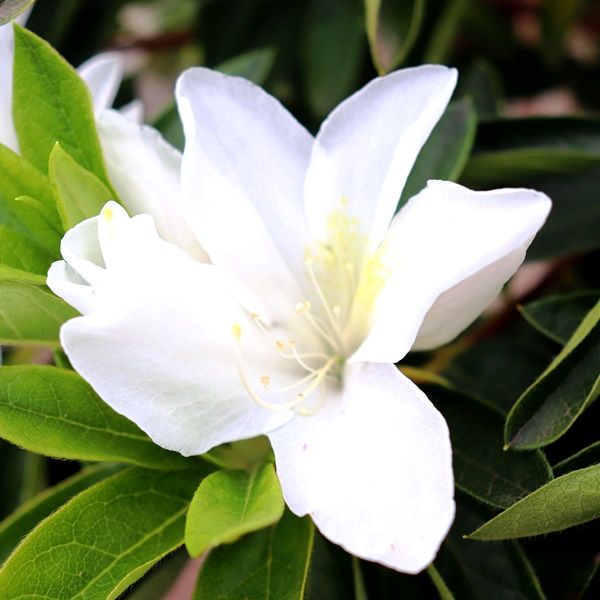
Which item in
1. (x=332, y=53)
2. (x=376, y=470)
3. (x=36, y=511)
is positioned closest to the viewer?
(x=376, y=470)

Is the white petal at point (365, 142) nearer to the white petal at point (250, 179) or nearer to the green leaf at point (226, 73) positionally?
the white petal at point (250, 179)

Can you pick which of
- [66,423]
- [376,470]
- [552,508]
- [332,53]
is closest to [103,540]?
[66,423]

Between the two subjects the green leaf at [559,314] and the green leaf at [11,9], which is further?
the green leaf at [559,314]

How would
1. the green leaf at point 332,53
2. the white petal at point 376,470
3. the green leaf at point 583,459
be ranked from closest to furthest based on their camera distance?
the white petal at point 376,470 → the green leaf at point 583,459 → the green leaf at point 332,53

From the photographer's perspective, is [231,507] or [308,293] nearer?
[231,507]

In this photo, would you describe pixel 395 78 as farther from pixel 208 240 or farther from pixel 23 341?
pixel 23 341

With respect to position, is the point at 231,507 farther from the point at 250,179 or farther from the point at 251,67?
Answer: the point at 251,67

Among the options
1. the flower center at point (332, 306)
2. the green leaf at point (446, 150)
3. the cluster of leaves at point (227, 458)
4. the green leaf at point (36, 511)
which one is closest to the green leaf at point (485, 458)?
the cluster of leaves at point (227, 458)

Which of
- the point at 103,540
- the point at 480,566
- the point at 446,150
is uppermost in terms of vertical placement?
the point at 446,150
